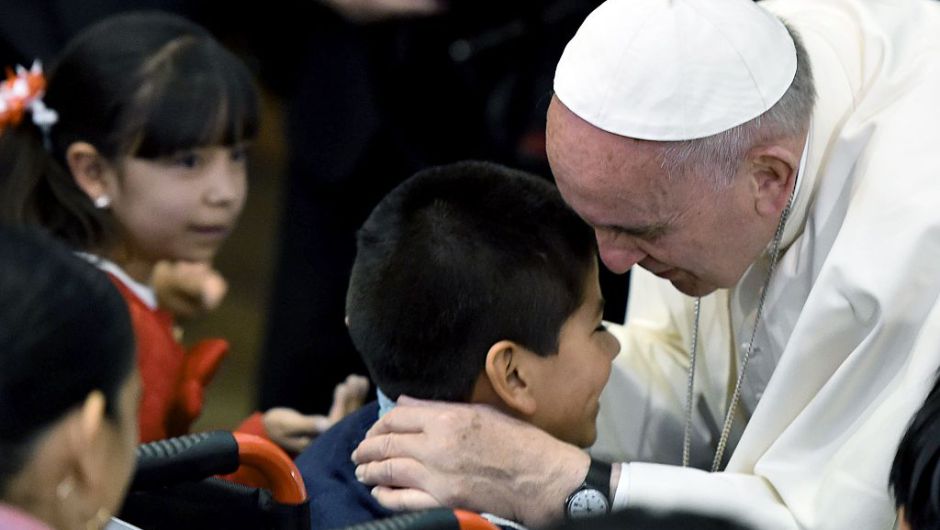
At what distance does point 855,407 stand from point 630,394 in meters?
0.45

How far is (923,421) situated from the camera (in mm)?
1703

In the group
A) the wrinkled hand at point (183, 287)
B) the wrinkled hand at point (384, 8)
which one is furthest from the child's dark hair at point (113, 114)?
the wrinkled hand at point (384, 8)

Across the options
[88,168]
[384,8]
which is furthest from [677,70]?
[384,8]

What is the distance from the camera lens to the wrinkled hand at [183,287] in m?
2.88

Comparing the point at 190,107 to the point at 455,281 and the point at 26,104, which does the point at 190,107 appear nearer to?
the point at 26,104

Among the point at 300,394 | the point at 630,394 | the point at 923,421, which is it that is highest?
the point at 923,421

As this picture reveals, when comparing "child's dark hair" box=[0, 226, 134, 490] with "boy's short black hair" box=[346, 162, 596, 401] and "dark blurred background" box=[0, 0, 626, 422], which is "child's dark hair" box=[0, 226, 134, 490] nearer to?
"boy's short black hair" box=[346, 162, 596, 401]

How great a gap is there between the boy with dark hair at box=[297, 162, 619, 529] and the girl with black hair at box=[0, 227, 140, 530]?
59 centimetres

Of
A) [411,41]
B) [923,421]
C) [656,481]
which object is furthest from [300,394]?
[923,421]

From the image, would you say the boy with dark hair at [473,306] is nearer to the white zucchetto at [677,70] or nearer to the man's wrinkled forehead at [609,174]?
the man's wrinkled forehead at [609,174]

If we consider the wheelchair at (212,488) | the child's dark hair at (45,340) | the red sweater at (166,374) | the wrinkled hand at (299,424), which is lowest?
the wrinkled hand at (299,424)

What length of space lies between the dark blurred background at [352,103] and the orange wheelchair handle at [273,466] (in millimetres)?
1509

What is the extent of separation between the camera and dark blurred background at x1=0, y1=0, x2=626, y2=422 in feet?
11.2

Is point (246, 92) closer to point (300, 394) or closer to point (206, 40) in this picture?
point (206, 40)
